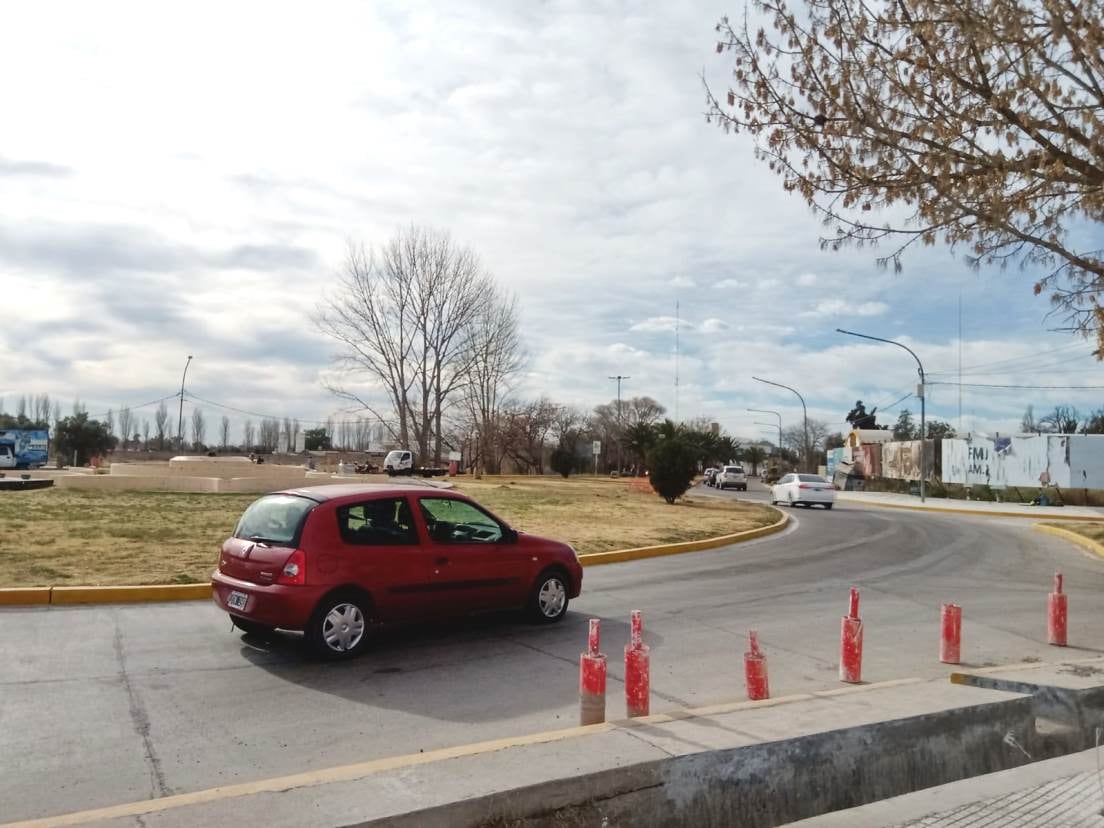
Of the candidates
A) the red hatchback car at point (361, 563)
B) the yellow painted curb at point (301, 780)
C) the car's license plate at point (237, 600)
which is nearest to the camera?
the yellow painted curb at point (301, 780)

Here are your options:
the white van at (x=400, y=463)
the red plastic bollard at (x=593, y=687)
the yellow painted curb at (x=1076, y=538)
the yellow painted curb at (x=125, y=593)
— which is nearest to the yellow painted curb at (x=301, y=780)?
the red plastic bollard at (x=593, y=687)

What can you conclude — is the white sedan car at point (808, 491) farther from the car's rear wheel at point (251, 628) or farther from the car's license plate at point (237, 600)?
the car's license plate at point (237, 600)

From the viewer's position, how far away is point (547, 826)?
3.86m

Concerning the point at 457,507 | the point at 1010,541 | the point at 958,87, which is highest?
the point at 958,87

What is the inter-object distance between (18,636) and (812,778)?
23.7 ft

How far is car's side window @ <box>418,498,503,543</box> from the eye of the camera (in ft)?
27.8

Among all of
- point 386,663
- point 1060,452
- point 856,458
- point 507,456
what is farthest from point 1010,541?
point 507,456

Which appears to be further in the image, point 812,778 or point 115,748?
point 115,748

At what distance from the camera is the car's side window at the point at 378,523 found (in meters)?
7.72

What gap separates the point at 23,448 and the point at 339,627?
75035 millimetres

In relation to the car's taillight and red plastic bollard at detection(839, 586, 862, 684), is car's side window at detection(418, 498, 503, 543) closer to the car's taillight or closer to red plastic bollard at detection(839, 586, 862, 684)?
the car's taillight

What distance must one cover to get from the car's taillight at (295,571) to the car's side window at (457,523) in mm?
1349

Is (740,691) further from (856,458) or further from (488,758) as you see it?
(856,458)

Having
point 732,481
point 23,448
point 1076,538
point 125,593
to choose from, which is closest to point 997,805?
point 125,593
